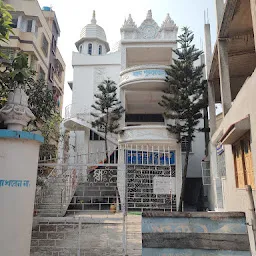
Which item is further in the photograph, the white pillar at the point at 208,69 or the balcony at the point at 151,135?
the balcony at the point at 151,135

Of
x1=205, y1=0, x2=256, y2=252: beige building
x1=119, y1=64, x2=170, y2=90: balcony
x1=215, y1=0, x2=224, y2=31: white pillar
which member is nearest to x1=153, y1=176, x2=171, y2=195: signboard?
x1=205, y1=0, x2=256, y2=252: beige building

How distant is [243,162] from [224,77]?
2878 mm

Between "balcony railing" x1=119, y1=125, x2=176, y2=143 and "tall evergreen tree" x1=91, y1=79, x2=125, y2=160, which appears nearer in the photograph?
"balcony railing" x1=119, y1=125, x2=176, y2=143

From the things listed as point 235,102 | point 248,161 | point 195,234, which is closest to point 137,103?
point 235,102

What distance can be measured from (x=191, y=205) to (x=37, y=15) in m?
13.4

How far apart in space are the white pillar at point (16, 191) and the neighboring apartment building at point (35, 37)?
28.1 ft

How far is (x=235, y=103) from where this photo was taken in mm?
4945

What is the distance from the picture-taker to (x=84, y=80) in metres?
15.6

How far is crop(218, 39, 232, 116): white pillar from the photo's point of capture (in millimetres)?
6594

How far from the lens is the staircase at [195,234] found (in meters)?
3.05

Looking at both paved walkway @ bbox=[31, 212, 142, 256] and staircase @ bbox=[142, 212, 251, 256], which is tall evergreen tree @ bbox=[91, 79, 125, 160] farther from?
staircase @ bbox=[142, 212, 251, 256]

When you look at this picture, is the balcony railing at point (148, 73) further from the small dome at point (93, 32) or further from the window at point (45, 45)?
the small dome at point (93, 32)

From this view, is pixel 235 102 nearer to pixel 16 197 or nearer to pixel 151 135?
pixel 16 197

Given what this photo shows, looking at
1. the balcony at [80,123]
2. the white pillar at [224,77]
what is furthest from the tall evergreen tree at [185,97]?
the white pillar at [224,77]
